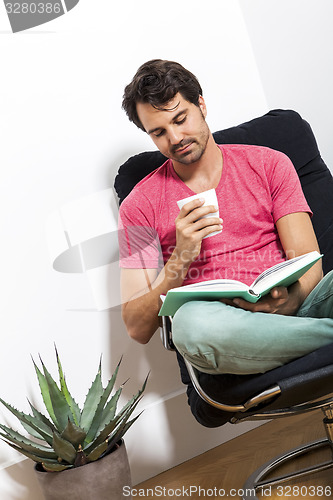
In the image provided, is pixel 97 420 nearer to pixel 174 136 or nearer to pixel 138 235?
pixel 138 235

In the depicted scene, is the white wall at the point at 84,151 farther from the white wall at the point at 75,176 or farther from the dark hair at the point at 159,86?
the dark hair at the point at 159,86

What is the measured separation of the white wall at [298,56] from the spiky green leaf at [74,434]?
5.19 feet

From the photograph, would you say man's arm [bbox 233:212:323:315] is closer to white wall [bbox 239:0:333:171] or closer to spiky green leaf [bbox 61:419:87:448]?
spiky green leaf [bbox 61:419:87:448]

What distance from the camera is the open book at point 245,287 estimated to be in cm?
155

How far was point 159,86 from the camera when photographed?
2.01 m

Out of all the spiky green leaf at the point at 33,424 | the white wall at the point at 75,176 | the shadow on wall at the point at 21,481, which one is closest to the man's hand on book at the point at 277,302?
the spiky green leaf at the point at 33,424

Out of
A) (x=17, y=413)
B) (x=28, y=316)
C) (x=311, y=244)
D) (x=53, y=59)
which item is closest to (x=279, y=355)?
(x=311, y=244)

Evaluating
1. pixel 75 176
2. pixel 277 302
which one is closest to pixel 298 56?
pixel 75 176

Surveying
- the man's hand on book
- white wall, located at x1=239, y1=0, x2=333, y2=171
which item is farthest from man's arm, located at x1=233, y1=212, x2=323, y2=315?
white wall, located at x1=239, y1=0, x2=333, y2=171

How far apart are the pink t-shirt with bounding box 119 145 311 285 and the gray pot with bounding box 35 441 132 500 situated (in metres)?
0.60

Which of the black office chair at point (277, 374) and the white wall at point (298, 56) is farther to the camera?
the white wall at point (298, 56)

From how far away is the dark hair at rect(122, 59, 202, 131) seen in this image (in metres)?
2.01

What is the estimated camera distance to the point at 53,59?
232 cm

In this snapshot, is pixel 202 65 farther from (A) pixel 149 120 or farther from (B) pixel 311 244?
(B) pixel 311 244
